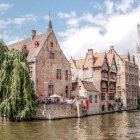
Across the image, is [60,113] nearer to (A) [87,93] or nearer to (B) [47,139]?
(A) [87,93]

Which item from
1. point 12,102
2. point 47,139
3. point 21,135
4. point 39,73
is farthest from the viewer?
point 39,73

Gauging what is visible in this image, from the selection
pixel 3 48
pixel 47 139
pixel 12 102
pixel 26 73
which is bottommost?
pixel 47 139

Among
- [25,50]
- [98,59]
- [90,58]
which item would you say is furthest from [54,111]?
[98,59]

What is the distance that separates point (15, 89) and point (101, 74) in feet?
92.4

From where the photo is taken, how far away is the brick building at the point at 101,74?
214 feet

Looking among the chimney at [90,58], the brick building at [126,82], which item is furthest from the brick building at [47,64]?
the brick building at [126,82]

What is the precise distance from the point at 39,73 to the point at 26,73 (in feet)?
37.1

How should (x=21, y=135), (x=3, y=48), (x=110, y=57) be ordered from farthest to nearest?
1. (x=110, y=57)
2. (x=3, y=48)
3. (x=21, y=135)

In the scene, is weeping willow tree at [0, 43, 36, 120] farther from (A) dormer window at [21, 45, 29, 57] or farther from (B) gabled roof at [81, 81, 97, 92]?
(B) gabled roof at [81, 81, 97, 92]

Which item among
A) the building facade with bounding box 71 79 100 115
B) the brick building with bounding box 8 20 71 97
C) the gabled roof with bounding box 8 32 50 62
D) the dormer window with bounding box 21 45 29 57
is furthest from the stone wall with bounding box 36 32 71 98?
the dormer window with bounding box 21 45 29 57

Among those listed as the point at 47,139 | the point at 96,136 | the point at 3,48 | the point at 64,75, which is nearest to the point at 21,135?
the point at 47,139

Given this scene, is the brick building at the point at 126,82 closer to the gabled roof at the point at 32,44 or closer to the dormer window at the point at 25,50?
the gabled roof at the point at 32,44

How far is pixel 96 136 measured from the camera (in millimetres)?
25750

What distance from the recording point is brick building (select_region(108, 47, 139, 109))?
78.2m
